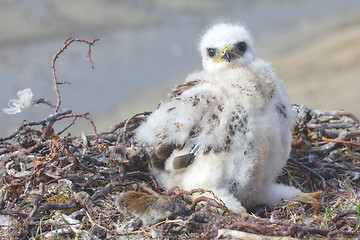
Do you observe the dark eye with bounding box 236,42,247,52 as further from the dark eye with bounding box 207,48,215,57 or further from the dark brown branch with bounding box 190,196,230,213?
the dark brown branch with bounding box 190,196,230,213

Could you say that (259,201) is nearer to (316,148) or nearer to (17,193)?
(316,148)

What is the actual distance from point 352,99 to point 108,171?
8.52m

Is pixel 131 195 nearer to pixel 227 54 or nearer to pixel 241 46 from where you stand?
pixel 227 54

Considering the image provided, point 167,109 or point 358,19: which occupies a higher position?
point 358,19

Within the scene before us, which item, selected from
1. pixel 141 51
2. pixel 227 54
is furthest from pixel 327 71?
pixel 227 54

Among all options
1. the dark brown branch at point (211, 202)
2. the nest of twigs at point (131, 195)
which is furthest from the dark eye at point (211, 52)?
the dark brown branch at point (211, 202)

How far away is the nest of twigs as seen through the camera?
10.9 feet

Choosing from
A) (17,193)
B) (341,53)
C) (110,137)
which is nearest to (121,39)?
(341,53)

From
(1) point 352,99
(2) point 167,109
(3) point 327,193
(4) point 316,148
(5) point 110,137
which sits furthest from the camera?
(1) point 352,99

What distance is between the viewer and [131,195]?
3.58 metres

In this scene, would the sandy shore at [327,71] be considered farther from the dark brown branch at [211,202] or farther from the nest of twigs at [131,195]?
the dark brown branch at [211,202]

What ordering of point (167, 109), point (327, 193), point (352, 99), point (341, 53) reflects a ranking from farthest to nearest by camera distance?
point (341, 53), point (352, 99), point (327, 193), point (167, 109)

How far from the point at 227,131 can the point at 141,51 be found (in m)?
10.4

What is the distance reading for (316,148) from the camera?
16.0 feet
